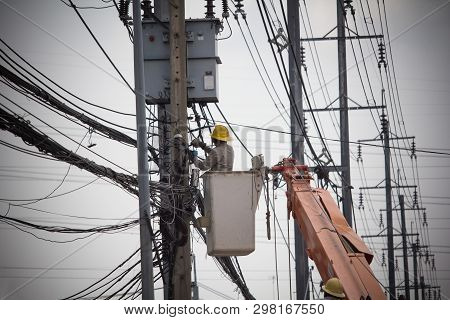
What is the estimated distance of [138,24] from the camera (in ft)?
41.1

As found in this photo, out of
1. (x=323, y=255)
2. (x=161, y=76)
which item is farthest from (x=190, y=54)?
(x=323, y=255)

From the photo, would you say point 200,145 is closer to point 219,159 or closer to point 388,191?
point 219,159

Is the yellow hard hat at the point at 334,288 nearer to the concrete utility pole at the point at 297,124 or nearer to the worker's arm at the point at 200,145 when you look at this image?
the worker's arm at the point at 200,145

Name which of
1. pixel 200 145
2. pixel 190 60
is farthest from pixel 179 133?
pixel 190 60

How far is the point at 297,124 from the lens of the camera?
18328mm

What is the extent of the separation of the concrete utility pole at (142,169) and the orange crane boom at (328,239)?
183 cm

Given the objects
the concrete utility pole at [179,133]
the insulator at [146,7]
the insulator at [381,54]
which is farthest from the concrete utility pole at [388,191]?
the concrete utility pole at [179,133]

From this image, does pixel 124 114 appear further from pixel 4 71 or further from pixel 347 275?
pixel 347 275

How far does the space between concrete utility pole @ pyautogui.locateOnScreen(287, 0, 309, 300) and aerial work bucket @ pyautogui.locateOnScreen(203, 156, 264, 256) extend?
560 centimetres

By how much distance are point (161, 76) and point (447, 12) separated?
458 centimetres

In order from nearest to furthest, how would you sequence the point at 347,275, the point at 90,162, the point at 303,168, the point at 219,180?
the point at 347,275
the point at 219,180
the point at 90,162
the point at 303,168

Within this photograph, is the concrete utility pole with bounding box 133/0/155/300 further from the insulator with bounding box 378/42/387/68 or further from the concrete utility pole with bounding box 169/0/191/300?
the insulator with bounding box 378/42/387/68

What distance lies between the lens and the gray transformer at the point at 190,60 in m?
13.4

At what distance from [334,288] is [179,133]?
3253 millimetres
